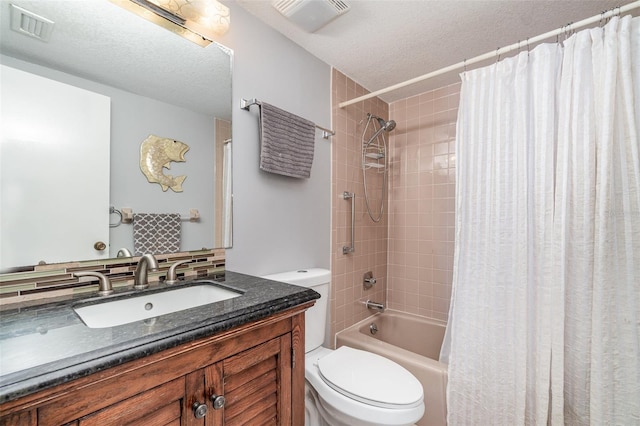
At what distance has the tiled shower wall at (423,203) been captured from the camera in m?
2.29

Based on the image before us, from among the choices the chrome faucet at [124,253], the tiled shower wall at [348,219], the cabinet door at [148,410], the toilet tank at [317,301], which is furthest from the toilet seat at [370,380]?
the chrome faucet at [124,253]

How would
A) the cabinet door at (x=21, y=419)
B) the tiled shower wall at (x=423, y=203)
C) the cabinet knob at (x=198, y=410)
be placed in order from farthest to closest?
the tiled shower wall at (x=423, y=203) < the cabinet knob at (x=198, y=410) < the cabinet door at (x=21, y=419)

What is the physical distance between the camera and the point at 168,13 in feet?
3.81

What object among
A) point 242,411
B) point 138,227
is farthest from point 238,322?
point 138,227

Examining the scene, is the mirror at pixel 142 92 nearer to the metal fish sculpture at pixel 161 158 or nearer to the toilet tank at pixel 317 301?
the metal fish sculpture at pixel 161 158

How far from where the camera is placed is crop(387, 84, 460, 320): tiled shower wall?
229cm

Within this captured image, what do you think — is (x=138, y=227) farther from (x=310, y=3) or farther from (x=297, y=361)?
(x=310, y=3)

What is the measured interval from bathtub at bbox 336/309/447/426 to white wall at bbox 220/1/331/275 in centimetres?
59

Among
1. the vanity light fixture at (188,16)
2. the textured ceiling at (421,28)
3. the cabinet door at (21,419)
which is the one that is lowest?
the cabinet door at (21,419)

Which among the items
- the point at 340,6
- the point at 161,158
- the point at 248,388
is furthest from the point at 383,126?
the point at 248,388

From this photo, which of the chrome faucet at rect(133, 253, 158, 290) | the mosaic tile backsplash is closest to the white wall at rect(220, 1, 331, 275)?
the mosaic tile backsplash

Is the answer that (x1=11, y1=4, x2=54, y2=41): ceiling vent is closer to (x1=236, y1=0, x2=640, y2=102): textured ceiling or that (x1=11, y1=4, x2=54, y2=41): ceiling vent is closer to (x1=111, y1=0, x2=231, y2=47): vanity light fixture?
(x1=111, y1=0, x2=231, y2=47): vanity light fixture

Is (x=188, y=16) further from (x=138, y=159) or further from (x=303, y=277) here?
(x=303, y=277)

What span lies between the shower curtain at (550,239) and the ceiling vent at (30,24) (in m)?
1.78
